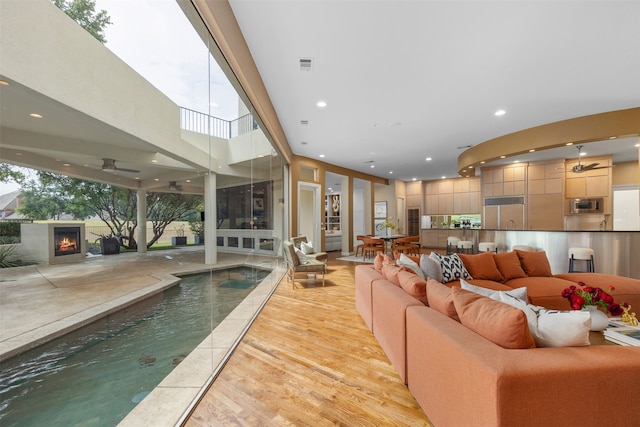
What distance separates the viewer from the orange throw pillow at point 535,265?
369cm

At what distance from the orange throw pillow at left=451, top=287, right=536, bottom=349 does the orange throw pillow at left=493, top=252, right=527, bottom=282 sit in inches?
105

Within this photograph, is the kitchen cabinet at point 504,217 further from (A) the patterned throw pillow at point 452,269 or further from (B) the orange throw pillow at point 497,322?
(B) the orange throw pillow at point 497,322

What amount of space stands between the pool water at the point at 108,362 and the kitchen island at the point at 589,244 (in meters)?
6.37

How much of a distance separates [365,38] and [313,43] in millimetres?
528

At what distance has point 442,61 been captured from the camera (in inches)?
115

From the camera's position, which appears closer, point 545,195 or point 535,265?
point 535,265

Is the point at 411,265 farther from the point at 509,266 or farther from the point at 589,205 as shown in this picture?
the point at 589,205

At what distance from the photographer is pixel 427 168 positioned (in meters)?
9.06

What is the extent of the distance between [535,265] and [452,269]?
135 cm

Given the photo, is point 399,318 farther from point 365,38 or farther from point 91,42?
point 365,38

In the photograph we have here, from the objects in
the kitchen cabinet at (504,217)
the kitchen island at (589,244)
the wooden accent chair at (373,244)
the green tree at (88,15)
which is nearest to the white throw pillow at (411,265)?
the green tree at (88,15)

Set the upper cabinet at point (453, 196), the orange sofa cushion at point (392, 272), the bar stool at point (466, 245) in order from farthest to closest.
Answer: the upper cabinet at point (453, 196)
the bar stool at point (466, 245)
the orange sofa cushion at point (392, 272)

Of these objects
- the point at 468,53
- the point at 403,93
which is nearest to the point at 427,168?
the point at 403,93

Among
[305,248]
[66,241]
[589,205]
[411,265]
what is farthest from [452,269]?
[589,205]
